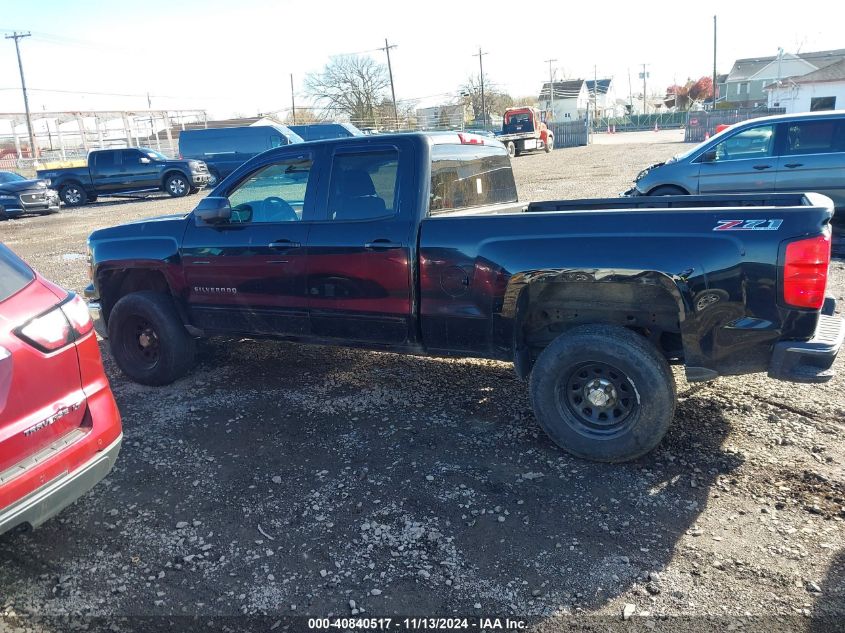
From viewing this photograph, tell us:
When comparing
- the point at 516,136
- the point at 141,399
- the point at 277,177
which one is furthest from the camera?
the point at 516,136

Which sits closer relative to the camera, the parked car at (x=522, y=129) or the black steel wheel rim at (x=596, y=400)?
the black steel wheel rim at (x=596, y=400)

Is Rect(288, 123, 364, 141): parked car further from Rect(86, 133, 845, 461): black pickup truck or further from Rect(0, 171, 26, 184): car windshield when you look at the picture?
Rect(86, 133, 845, 461): black pickup truck

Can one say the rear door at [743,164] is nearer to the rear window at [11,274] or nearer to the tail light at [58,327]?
the tail light at [58,327]

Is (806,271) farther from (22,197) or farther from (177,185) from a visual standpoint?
(177,185)

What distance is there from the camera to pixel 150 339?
5.33 metres

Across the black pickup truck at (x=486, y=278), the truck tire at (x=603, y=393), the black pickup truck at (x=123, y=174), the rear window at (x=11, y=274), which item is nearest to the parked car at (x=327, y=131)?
the black pickup truck at (x=123, y=174)

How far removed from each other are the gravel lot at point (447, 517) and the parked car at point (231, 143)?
22420 millimetres

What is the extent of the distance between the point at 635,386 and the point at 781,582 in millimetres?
1172

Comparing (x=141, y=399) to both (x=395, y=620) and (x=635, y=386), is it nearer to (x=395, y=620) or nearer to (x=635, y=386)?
(x=395, y=620)

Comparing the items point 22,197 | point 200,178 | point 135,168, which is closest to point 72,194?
point 135,168

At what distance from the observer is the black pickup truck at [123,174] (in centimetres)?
2242

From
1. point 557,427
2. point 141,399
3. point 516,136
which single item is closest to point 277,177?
point 141,399

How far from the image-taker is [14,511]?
2.59m

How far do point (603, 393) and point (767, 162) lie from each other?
733 cm
